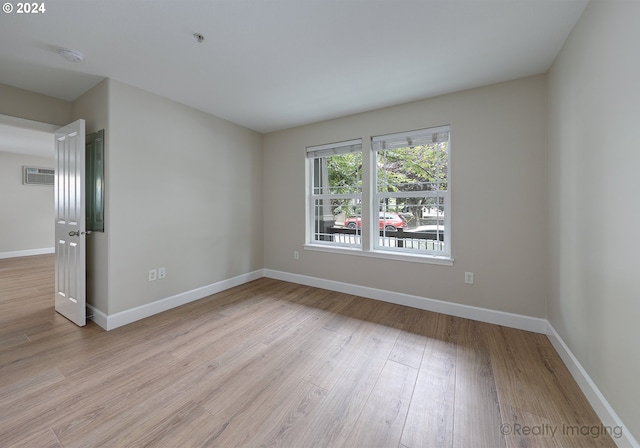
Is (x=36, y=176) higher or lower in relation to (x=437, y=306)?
higher

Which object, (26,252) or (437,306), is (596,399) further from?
(26,252)

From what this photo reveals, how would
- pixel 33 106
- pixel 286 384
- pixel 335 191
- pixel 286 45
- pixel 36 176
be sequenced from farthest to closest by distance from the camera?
pixel 36 176
pixel 335 191
pixel 33 106
pixel 286 45
pixel 286 384

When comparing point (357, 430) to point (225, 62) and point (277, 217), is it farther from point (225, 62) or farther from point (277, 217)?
point (277, 217)

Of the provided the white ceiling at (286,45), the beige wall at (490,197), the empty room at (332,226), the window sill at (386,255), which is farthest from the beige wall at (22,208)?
the beige wall at (490,197)

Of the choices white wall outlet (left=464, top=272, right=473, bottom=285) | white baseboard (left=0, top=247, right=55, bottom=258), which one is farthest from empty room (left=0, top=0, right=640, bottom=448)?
white baseboard (left=0, top=247, right=55, bottom=258)

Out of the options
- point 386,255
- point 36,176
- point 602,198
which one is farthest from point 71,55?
point 36,176

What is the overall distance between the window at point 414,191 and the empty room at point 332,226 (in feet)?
0.09

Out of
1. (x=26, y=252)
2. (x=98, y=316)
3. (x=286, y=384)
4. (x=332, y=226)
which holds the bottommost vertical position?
(x=286, y=384)

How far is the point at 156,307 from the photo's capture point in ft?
9.06

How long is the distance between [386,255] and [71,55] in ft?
11.5

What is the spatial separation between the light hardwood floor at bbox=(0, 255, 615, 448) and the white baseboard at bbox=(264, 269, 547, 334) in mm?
106

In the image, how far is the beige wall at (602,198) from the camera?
117 centimetres

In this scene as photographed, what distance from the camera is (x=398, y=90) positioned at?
262cm

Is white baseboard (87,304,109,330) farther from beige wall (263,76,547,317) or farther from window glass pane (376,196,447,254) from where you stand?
window glass pane (376,196,447,254)
